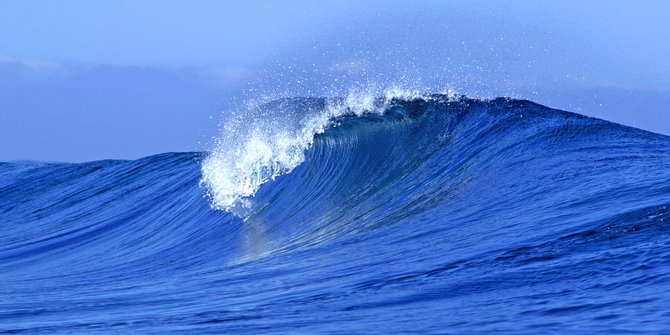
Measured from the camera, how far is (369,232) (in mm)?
7543

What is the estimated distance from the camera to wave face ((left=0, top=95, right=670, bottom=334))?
15.1 feet

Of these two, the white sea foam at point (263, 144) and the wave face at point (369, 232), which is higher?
the white sea foam at point (263, 144)

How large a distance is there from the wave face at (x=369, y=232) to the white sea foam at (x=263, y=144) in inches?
1.1

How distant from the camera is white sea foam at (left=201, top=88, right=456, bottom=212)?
34.7 ft

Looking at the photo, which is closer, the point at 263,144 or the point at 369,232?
the point at 369,232

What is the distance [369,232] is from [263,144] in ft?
12.4

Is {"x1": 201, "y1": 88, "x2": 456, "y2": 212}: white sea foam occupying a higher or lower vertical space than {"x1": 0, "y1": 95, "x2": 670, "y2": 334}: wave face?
higher

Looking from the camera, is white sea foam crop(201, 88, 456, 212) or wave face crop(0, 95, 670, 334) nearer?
wave face crop(0, 95, 670, 334)

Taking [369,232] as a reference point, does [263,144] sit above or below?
above

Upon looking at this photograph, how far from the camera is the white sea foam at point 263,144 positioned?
10.6 metres

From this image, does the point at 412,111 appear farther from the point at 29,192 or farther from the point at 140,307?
the point at 29,192

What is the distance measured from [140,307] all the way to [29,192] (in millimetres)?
11902

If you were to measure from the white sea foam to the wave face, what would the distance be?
27mm

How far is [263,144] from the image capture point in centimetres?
1109
